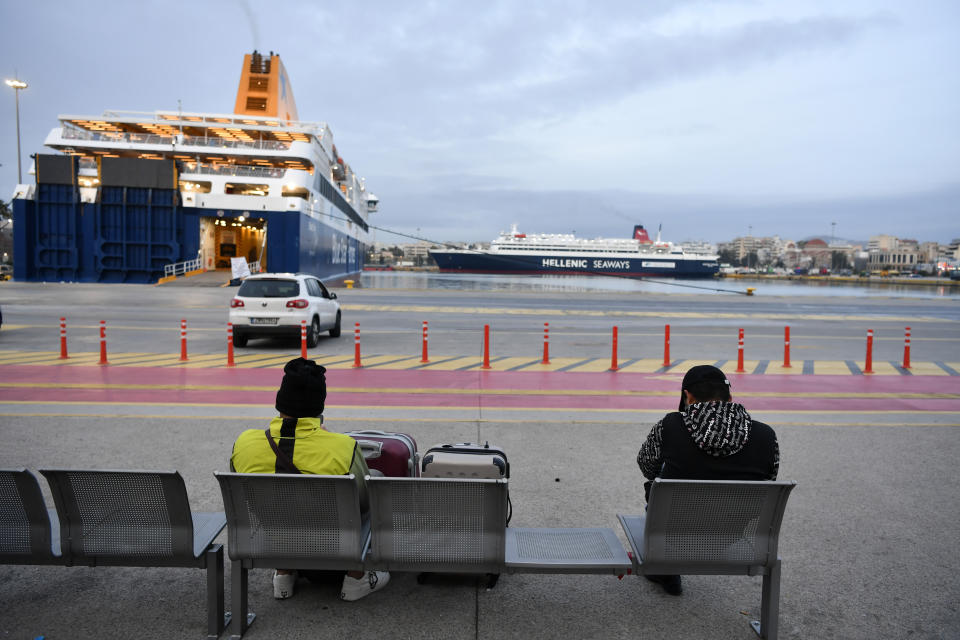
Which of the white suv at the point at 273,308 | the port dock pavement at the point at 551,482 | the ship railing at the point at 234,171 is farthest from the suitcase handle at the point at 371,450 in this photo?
the ship railing at the point at 234,171

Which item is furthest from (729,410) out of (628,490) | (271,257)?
(271,257)

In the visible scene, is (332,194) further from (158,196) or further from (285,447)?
(285,447)

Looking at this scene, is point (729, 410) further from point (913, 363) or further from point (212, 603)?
point (913, 363)

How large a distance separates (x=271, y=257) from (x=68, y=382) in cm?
3543

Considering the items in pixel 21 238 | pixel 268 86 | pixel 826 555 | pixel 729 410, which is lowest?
pixel 826 555

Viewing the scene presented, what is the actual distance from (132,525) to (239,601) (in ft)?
2.28

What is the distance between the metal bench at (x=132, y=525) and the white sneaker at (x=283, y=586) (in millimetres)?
332

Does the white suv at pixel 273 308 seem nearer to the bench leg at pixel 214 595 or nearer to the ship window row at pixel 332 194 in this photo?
the bench leg at pixel 214 595

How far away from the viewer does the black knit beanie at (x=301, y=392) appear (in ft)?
11.3

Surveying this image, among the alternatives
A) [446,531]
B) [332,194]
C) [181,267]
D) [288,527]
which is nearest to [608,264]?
[332,194]

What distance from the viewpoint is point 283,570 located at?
12.5 feet

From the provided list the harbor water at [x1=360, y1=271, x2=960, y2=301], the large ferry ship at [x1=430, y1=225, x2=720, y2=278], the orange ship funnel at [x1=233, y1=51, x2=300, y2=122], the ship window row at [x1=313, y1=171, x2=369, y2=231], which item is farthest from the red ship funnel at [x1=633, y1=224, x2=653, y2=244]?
the orange ship funnel at [x1=233, y1=51, x2=300, y2=122]

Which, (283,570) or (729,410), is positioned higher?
(729,410)

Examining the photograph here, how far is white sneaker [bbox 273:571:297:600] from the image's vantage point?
3.76 meters
